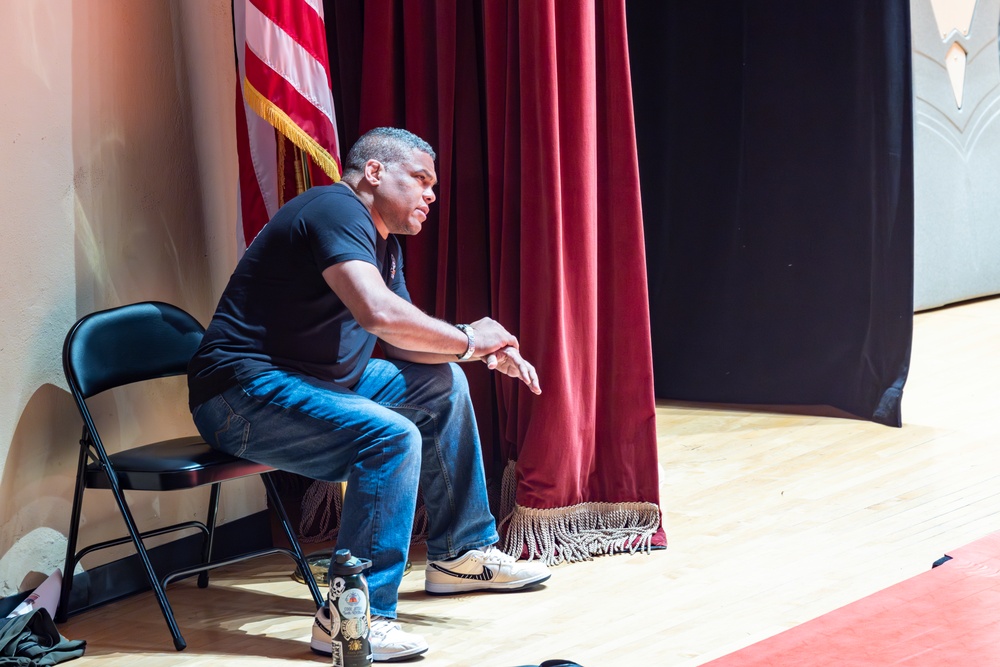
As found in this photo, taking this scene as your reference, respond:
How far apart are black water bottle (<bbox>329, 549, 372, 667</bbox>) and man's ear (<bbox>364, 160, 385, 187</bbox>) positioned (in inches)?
34.7

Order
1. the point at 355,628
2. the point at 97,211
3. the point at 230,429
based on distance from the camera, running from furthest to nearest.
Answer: the point at 97,211, the point at 230,429, the point at 355,628

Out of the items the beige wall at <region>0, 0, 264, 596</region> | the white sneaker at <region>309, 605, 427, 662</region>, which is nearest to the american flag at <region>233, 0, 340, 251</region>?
A: the beige wall at <region>0, 0, 264, 596</region>

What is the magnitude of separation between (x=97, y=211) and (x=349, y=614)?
133 centimetres

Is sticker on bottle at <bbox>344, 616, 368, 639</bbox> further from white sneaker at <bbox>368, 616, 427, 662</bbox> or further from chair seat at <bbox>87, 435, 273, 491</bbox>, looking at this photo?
A: chair seat at <bbox>87, 435, 273, 491</bbox>

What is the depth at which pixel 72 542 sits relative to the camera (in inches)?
110

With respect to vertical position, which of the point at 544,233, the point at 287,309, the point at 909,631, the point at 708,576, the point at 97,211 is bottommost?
the point at 708,576

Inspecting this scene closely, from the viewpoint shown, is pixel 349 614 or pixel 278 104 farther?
pixel 278 104

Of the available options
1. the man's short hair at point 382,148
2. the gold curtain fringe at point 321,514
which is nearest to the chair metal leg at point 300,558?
the gold curtain fringe at point 321,514

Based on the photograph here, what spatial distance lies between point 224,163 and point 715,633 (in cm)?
181

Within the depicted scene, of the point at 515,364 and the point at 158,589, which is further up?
→ the point at 515,364

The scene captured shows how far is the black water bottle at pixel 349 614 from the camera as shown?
2.29 m

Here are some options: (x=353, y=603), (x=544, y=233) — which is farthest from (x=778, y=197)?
(x=353, y=603)

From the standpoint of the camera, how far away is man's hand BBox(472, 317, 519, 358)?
→ 2.70m

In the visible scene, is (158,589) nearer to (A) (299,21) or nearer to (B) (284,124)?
(B) (284,124)
